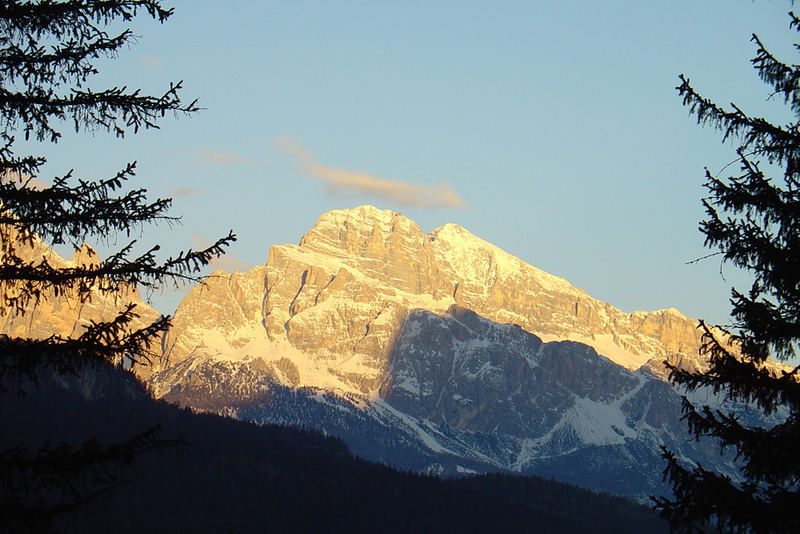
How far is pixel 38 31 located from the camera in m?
15.8

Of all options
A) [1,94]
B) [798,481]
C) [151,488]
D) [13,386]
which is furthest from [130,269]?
[151,488]

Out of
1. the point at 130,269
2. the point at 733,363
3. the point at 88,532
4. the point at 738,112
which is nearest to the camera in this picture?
the point at 130,269

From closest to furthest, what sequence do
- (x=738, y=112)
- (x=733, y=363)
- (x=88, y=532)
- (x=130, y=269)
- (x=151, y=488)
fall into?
(x=130, y=269), (x=733, y=363), (x=738, y=112), (x=88, y=532), (x=151, y=488)

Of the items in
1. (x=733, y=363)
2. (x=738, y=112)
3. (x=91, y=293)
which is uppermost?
(x=738, y=112)

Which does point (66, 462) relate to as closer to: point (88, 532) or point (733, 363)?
point (733, 363)

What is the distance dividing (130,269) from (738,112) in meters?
9.32

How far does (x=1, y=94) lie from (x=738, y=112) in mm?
10798

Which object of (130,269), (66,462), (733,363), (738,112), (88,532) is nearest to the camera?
(66,462)

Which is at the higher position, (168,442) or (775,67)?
(775,67)

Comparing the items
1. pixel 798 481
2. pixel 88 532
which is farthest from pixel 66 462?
pixel 88 532

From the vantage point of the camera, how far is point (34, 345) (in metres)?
14.6

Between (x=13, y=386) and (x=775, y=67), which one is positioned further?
(x=775, y=67)

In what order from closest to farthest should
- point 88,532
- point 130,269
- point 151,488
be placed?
point 130,269 → point 88,532 → point 151,488

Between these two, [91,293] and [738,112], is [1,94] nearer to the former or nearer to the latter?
[91,293]
